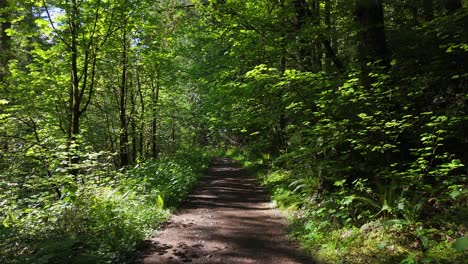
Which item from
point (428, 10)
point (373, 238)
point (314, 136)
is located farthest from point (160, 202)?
point (428, 10)

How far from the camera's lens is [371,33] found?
712 cm

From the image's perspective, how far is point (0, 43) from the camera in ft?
39.8

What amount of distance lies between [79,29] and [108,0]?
1382 mm

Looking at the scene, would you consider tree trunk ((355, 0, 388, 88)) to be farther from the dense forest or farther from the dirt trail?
the dirt trail

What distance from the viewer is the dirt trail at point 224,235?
577cm

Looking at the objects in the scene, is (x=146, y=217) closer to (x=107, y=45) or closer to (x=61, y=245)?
(x=61, y=245)

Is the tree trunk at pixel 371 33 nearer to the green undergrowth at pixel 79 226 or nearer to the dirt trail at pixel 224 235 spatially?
the dirt trail at pixel 224 235

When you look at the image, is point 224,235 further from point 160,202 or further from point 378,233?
point 378,233

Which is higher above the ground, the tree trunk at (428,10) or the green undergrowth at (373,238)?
the tree trunk at (428,10)

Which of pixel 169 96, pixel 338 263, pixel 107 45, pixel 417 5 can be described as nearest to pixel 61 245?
pixel 338 263

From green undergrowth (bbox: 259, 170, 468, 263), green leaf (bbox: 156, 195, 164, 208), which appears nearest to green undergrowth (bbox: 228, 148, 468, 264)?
green undergrowth (bbox: 259, 170, 468, 263)

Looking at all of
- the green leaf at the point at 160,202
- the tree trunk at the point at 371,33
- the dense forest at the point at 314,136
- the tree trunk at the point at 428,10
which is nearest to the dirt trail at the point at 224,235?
the dense forest at the point at 314,136

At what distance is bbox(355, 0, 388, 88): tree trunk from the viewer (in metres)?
7.00

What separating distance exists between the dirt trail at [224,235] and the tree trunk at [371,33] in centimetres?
394
